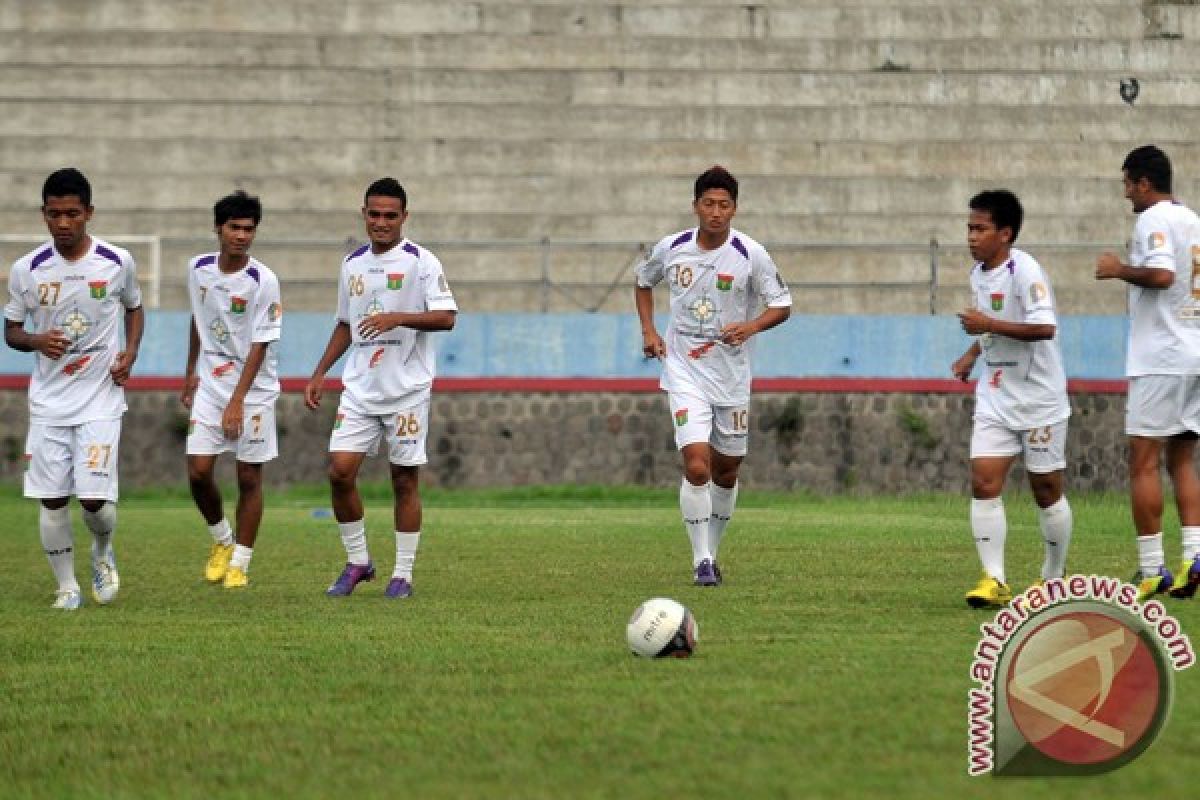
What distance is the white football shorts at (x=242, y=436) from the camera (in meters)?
13.6

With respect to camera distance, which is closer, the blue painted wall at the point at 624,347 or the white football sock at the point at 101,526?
the white football sock at the point at 101,526

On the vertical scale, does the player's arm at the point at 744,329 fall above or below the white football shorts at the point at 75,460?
above

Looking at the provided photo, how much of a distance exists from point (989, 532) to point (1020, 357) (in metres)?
0.91

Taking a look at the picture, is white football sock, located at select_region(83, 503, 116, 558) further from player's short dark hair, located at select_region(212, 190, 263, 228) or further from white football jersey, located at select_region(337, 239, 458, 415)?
player's short dark hair, located at select_region(212, 190, 263, 228)

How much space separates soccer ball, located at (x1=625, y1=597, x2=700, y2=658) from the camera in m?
9.12

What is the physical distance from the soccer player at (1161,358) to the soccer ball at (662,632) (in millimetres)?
3263

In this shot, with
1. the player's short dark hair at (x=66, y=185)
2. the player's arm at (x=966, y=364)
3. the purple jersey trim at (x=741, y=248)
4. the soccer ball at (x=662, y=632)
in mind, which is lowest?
the soccer ball at (x=662, y=632)

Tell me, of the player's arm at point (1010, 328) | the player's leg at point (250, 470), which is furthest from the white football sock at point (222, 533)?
the player's arm at point (1010, 328)

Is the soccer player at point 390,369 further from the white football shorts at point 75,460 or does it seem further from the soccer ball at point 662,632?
the soccer ball at point 662,632

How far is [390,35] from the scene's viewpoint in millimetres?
29625

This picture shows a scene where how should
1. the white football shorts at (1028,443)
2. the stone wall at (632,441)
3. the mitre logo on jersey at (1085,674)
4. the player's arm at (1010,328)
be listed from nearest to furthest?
the mitre logo on jersey at (1085,674), the player's arm at (1010,328), the white football shorts at (1028,443), the stone wall at (632,441)

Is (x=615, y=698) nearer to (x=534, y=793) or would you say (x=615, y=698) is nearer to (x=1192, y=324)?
(x=534, y=793)

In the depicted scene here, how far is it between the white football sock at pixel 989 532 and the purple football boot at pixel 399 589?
3.11 m

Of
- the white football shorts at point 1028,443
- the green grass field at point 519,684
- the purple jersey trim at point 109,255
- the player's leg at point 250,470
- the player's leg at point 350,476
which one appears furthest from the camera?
the player's leg at point 250,470
